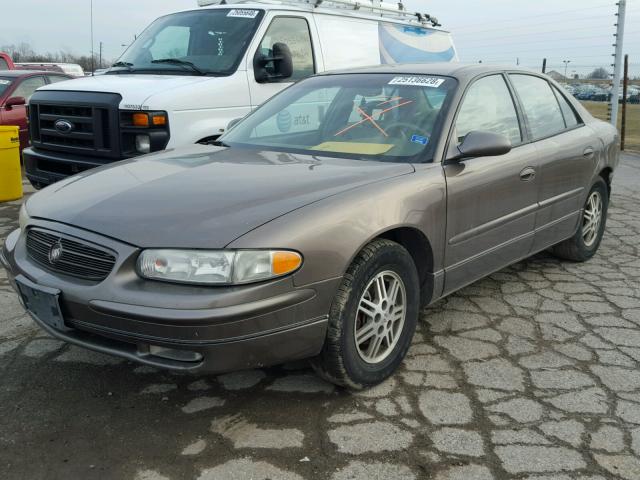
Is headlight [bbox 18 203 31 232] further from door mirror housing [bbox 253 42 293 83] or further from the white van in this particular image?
door mirror housing [bbox 253 42 293 83]

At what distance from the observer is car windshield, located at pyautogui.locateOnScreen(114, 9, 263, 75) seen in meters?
6.40

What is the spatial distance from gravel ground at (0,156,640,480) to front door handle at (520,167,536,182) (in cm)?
89

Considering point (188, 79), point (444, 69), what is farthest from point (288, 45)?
point (444, 69)

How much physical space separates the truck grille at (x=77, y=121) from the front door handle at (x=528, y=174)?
137 inches

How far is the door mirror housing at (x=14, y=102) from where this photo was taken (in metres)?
9.89

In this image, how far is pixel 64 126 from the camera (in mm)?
6172

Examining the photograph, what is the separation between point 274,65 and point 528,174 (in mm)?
3234

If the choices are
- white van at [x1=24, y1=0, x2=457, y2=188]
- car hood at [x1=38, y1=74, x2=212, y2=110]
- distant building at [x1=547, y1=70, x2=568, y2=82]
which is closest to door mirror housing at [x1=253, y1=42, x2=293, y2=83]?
white van at [x1=24, y1=0, x2=457, y2=188]

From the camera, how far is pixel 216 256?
8.42 ft

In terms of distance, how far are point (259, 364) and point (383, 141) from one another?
1.55 m

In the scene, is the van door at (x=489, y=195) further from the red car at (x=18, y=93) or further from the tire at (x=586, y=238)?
the red car at (x=18, y=93)

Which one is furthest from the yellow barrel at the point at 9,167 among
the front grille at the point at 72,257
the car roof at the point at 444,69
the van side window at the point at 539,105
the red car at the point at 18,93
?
the van side window at the point at 539,105

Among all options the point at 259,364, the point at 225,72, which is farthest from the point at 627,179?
the point at 259,364

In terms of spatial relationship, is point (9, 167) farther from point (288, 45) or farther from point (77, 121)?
point (288, 45)
